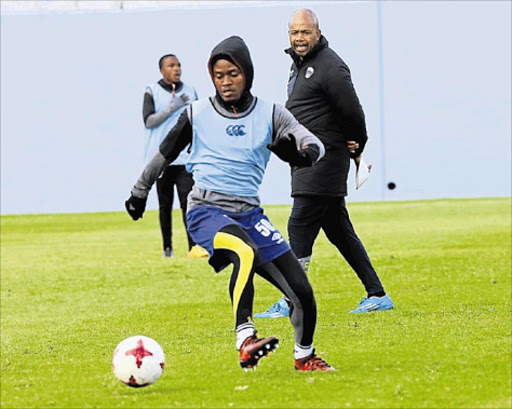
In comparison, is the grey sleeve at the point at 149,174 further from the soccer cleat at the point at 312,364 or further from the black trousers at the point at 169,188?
the black trousers at the point at 169,188

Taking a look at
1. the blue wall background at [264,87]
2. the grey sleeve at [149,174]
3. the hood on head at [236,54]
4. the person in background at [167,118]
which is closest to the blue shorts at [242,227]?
the grey sleeve at [149,174]

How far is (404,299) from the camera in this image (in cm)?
862

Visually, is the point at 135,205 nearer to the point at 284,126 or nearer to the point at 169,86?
the point at 284,126

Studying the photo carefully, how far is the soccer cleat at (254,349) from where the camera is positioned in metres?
4.92

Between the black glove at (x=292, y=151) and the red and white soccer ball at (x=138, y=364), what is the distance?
1.15 m

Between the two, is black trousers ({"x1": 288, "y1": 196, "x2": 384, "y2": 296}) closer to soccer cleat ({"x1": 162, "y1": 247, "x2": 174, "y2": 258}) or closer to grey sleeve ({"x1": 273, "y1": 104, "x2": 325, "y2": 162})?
grey sleeve ({"x1": 273, "y1": 104, "x2": 325, "y2": 162})

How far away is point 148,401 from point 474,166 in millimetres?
22167

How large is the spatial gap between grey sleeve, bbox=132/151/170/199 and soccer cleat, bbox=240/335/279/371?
1.09m

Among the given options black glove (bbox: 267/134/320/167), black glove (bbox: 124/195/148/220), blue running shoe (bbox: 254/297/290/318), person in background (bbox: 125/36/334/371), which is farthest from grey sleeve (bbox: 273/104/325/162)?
blue running shoe (bbox: 254/297/290/318)

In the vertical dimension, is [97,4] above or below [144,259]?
above

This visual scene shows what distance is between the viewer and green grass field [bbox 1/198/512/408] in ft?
16.2

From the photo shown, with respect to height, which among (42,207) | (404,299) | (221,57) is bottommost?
(42,207)

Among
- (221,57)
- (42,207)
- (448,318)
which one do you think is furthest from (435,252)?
(42,207)

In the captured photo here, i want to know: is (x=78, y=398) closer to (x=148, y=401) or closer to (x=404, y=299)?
(x=148, y=401)
